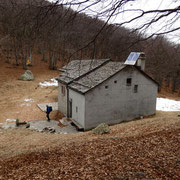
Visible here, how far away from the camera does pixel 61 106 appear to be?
1922 centimetres

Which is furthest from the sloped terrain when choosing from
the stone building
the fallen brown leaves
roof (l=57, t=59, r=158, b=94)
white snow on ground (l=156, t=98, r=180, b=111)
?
white snow on ground (l=156, t=98, r=180, b=111)

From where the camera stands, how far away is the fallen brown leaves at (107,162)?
443 cm

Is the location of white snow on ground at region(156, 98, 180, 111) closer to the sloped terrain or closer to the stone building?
the stone building

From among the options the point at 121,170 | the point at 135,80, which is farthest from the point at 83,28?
the point at 135,80

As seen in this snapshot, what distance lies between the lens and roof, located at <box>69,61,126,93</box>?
15.0m

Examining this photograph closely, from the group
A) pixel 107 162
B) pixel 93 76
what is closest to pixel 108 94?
pixel 93 76

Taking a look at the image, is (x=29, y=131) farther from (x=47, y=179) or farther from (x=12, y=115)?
(x=47, y=179)

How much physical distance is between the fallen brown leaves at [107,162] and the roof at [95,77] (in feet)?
27.2

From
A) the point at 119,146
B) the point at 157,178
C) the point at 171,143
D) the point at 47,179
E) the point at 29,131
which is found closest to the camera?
the point at 157,178

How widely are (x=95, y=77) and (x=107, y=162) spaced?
38.3 feet

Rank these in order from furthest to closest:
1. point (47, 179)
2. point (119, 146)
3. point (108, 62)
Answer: point (108, 62), point (119, 146), point (47, 179)

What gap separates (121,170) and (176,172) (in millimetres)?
1405

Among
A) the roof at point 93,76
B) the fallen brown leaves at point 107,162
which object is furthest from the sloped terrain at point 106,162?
the roof at point 93,76

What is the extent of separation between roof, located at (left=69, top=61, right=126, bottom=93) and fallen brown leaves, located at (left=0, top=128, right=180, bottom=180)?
8282 mm
